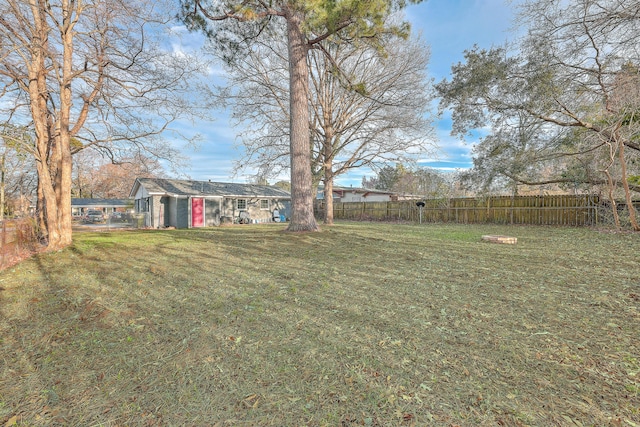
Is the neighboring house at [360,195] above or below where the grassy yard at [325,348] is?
above

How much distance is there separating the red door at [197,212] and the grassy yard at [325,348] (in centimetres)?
1406

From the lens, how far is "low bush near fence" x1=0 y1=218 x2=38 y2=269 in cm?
581

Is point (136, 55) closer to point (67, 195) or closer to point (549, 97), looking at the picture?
point (67, 195)

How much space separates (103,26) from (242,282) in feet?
31.4

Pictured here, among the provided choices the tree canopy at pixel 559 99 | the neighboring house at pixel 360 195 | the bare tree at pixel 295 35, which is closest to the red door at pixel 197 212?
the bare tree at pixel 295 35

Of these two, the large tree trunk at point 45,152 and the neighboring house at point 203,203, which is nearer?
the large tree trunk at point 45,152

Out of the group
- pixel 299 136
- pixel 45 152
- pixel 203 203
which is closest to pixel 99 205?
pixel 203 203

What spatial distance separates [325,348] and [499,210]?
16747mm

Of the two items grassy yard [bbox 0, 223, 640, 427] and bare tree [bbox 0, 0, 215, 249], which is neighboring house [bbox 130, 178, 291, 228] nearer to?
bare tree [bbox 0, 0, 215, 249]

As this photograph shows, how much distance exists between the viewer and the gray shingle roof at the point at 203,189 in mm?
18625

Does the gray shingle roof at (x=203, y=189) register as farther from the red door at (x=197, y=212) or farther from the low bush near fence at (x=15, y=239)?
the low bush near fence at (x=15, y=239)

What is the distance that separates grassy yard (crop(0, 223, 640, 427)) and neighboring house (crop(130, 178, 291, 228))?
14.1m

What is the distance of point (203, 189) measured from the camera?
20.7 m

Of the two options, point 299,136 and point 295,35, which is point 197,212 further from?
point 295,35
